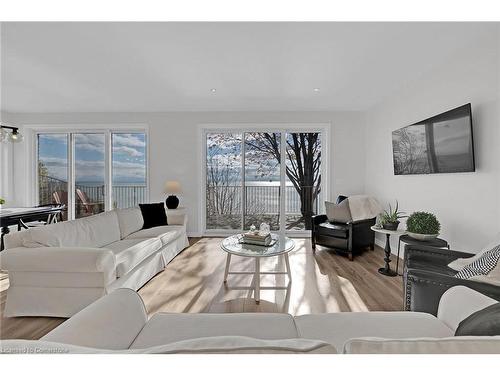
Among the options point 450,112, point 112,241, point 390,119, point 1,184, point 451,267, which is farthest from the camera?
point 1,184

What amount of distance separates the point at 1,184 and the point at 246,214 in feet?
16.5

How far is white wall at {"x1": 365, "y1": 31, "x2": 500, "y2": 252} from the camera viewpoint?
2201 millimetres

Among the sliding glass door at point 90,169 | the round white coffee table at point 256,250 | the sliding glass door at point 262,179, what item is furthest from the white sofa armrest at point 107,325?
the sliding glass door at point 90,169

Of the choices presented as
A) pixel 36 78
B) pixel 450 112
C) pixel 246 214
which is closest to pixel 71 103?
pixel 36 78

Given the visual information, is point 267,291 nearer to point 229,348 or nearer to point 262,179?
point 229,348

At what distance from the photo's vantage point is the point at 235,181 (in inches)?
202

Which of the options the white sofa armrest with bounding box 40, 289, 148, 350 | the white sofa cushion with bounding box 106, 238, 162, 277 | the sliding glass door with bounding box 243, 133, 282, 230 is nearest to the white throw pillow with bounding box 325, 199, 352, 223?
the sliding glass door with bounding box 243, 133, 282, 230

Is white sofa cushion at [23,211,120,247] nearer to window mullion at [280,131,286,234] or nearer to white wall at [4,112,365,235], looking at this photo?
white wall at [4,112,365,235]

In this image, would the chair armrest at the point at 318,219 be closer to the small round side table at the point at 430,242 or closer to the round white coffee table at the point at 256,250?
the round white coffee table at the point at 256,250

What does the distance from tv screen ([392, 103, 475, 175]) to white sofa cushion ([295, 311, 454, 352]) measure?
1.90 m

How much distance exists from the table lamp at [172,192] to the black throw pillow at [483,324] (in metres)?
4.32

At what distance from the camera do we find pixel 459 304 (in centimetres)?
114

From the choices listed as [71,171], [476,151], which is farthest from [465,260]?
[71,171]
